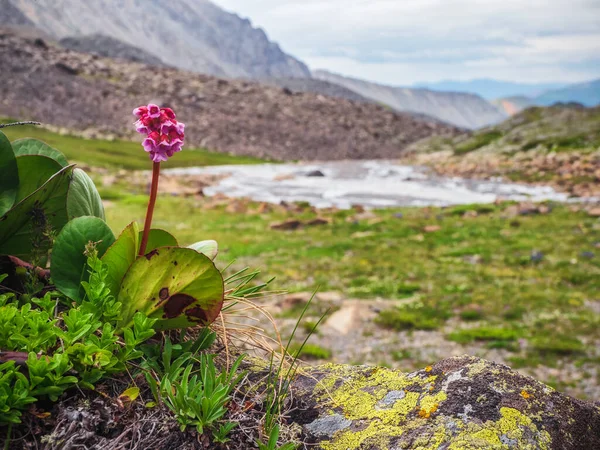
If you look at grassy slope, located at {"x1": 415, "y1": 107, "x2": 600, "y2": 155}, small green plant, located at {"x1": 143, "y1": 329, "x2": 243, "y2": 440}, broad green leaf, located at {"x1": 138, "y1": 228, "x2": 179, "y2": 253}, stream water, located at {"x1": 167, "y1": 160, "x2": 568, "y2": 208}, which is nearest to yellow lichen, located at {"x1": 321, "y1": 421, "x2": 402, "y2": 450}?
small green plant, located at {"x1": 143, "y1": 329, "x2": 243, "y2": 440}

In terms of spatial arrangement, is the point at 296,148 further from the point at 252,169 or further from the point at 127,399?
the point at 127,399

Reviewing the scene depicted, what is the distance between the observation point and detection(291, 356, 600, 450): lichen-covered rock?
6.93ft

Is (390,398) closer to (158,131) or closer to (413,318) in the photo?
(158,131)

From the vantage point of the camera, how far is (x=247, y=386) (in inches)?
92.1

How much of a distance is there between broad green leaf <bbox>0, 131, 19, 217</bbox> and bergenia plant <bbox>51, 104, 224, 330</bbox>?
0.39 meters

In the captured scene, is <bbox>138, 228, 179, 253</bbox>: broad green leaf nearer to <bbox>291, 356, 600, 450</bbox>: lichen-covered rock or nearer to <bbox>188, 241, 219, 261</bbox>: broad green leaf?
<bbox>188, 241, 219, 261</bbox>: broad green leaf

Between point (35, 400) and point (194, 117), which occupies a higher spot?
point (194, 117)

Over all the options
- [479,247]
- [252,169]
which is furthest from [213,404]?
[252,169]

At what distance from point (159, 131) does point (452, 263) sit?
20.2 meters

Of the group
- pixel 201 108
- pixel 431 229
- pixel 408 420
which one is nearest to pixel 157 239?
pixel 408 420

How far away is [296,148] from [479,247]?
83.7 metres

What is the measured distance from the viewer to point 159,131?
2.26m

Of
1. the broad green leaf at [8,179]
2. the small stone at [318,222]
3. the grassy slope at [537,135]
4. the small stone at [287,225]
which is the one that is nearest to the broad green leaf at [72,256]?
the broad green leaf at [8,179]

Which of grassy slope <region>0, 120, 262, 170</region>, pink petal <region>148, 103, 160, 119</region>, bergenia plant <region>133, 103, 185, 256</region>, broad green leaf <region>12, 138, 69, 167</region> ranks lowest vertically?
grassy slope <region>0, 120, 262, 170</region>
